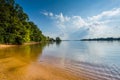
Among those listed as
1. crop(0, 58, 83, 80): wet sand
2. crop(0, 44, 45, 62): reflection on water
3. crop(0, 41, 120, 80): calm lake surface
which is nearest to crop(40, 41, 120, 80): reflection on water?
crop(0, 41, 120, 80): calm lake surface

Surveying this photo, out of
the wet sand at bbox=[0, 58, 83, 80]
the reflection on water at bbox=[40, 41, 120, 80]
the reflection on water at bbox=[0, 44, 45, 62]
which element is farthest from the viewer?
the reflection on water at bbox=[0, 44, 45, 62]

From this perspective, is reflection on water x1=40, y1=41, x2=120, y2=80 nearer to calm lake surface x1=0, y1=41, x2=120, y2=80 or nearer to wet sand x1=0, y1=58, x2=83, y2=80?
calm lake surface x1=0, y1=41, x2=120, y2=80

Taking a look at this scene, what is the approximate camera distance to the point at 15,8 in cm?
5669

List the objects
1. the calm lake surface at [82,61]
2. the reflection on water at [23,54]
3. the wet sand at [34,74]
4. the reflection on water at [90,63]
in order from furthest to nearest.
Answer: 1. the reflection on water at [23,54]
2. the calm lake surface at [82,61]
3. the reflection on water at [90,63]
4. the wet sand at [34,74]

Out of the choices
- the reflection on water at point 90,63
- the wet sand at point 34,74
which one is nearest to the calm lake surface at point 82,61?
the reflection on water at point 90,63

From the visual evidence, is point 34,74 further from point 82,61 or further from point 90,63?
point 82,61

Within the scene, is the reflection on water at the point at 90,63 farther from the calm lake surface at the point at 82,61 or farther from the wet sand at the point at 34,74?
the wet sand at the point at 34,74

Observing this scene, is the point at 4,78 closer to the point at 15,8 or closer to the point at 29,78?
the point at 29,78

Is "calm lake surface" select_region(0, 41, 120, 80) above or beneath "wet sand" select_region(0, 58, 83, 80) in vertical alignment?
beneath

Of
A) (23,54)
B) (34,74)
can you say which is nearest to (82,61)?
(34,74)

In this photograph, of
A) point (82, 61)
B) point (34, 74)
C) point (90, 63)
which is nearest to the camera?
point (34, 74)

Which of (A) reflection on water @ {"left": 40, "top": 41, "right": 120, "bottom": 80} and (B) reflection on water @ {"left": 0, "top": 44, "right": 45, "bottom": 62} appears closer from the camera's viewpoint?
(A) reflection on water @ {"left": 40, "top": 41, "right": 120, "bottom": 80}

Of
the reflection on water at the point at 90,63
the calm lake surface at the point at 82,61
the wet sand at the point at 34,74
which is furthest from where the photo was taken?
the calm lake surface at the point at 82,61

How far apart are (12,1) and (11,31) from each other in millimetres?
14949
